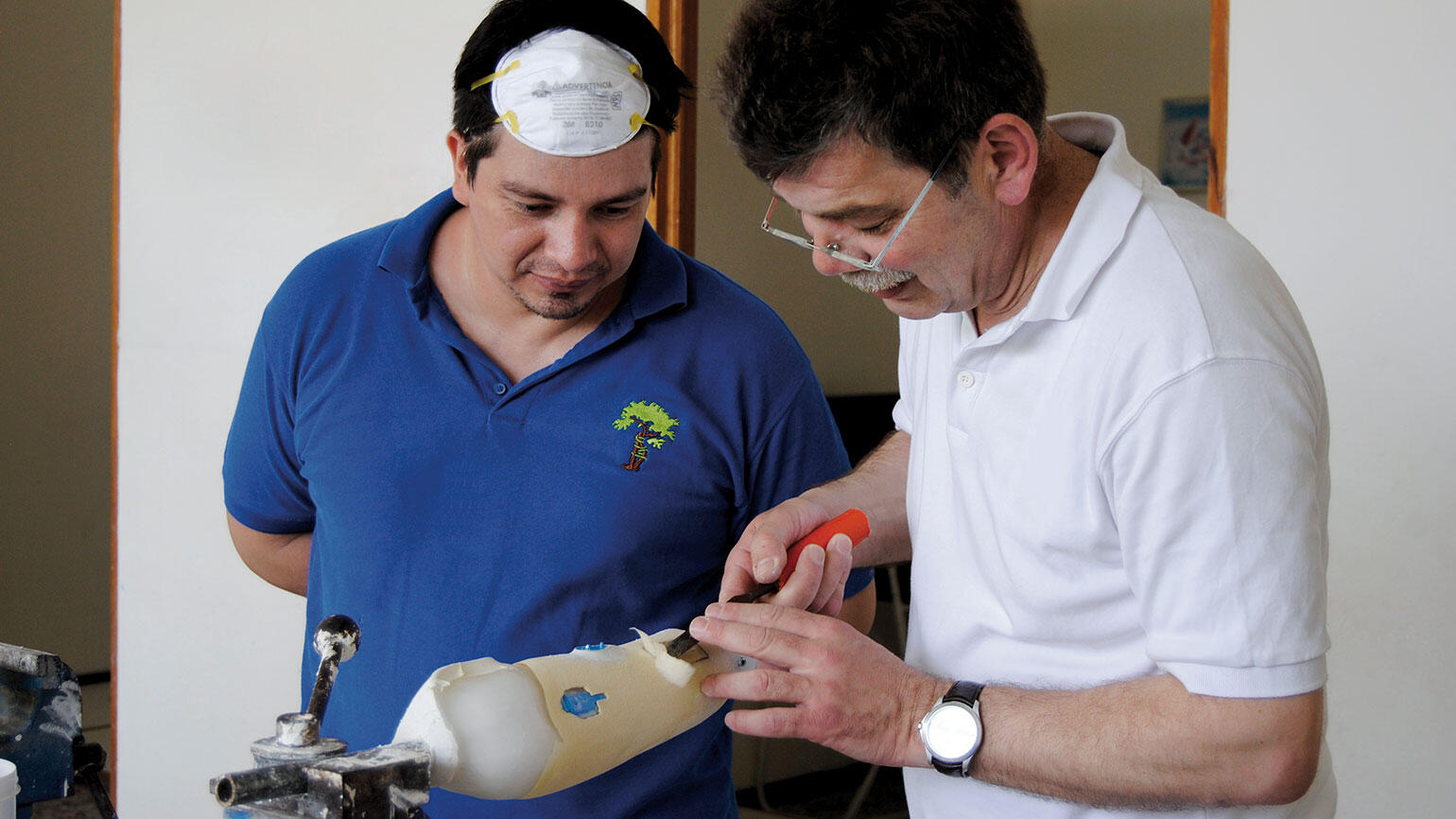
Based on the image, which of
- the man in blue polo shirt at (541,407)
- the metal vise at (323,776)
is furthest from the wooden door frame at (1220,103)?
the metal vise at (323,776)

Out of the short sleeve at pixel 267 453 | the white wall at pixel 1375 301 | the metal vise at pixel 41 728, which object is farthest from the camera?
the white wall at pixel 1375 301

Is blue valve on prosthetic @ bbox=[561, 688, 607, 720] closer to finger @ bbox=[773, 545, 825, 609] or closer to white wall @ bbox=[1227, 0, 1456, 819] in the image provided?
finger @ bbox=[773, 545, 825, 609]

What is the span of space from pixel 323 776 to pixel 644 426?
30.4 inches

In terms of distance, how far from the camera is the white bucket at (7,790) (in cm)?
115

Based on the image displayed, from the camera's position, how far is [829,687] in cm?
124

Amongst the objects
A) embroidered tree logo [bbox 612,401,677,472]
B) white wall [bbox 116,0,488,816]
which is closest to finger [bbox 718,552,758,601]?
embroidered tree logo [bbox 612,401,677,472]

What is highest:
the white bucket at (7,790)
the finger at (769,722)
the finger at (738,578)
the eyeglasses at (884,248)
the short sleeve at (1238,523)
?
the eyeglasses at (884,248)

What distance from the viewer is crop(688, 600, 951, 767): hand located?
124cm

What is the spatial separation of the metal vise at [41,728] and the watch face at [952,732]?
83 centimetres

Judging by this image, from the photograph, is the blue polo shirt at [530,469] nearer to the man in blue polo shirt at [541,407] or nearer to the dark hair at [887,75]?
the man in blue polo shirt at [541,407]

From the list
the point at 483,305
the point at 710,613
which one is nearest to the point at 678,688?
the point at 710,613

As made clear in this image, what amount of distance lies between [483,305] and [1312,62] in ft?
4.49

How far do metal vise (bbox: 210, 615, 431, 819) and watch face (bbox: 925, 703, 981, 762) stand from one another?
0.48 m

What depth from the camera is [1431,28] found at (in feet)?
6.37
